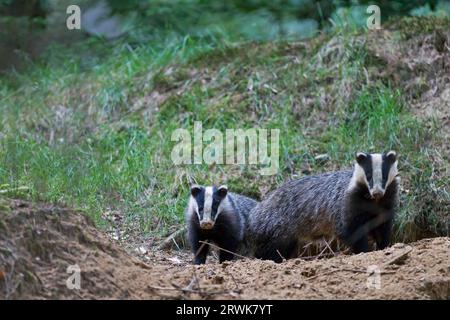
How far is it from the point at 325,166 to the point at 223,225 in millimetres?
1350

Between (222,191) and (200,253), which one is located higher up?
(222,191)

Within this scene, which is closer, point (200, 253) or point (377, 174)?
point (377, 174)

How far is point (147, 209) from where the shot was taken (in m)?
6.96

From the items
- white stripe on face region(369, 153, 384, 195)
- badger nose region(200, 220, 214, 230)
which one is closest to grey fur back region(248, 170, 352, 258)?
white stripe on face region(369, 153, 384, 195)

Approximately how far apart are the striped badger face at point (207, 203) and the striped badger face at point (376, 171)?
3.40 ft

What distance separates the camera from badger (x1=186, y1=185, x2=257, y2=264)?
6328 millimetres

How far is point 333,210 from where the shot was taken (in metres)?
6.51

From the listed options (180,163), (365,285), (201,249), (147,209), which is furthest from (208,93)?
(365,285)

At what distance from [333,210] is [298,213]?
315mm

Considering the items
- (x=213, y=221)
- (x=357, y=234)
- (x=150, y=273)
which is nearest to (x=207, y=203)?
(x=213, y=221)

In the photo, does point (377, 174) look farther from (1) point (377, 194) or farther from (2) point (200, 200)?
(2) point (200, 200)

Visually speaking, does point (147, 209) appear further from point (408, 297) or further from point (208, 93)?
point (408, 297)

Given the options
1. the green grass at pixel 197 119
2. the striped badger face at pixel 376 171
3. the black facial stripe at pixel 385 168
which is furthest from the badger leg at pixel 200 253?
the black facial stripe at pixel 385 168

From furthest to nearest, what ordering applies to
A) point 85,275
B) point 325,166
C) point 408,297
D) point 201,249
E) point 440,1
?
point 440,1 → point 325,166 → point 201,249 → point 408,297 → point 85,275
